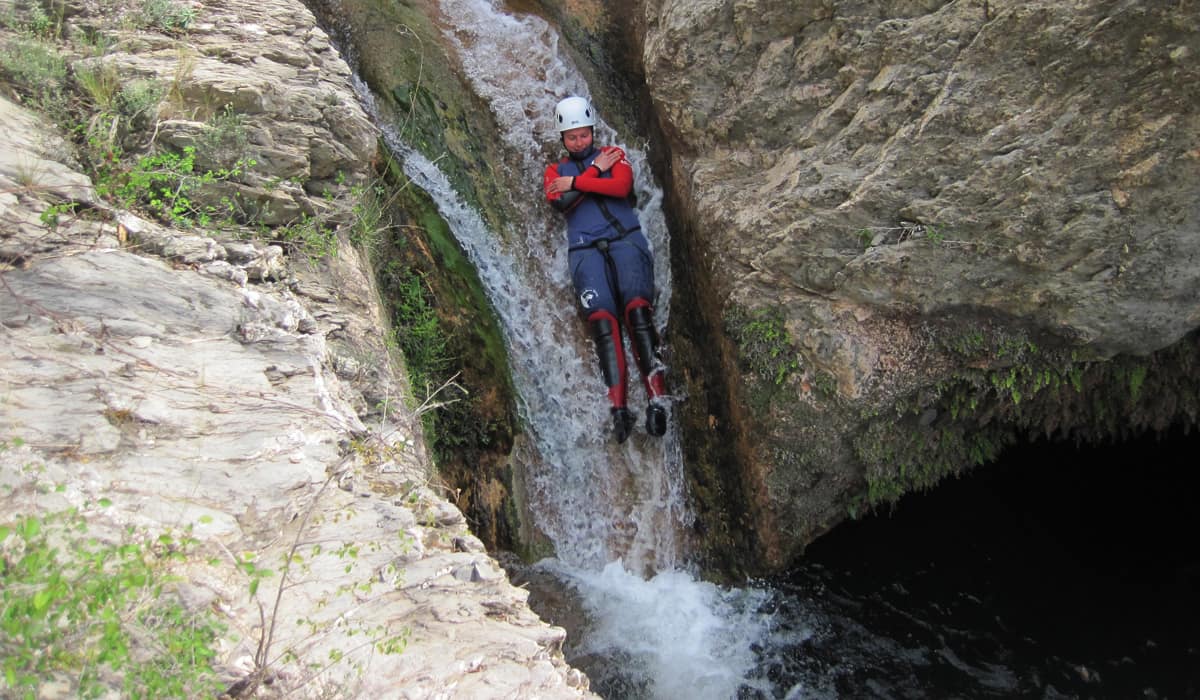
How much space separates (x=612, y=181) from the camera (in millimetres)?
6312

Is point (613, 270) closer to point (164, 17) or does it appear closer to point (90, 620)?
point (164, 17)

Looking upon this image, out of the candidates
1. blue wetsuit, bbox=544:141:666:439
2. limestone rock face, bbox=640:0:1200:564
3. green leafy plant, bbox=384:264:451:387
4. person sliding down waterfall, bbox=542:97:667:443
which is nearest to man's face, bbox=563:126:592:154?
person sliding down waterfall, bbox=542:97:667:443

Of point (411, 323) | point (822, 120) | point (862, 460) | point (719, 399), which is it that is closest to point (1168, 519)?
point (862, 460)

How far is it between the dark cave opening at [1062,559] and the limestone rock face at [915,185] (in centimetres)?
90

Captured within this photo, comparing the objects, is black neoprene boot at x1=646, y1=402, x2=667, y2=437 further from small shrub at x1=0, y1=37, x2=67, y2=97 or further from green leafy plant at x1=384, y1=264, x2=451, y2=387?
small shrub at x1=0, y1=37, x2=67, y2=97

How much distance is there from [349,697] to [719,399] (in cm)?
417

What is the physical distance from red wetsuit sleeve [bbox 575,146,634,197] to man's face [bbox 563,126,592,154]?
196mm

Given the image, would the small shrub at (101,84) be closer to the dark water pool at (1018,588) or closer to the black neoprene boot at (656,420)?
the black neoprene boot at (656,420)

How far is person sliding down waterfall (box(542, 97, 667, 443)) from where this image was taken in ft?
19.8

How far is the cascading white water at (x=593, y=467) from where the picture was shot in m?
5.61

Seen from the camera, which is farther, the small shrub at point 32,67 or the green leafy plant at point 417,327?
the green leafy plant at point 417,327

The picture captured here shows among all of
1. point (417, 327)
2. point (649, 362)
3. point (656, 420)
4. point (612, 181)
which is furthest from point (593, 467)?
point (612, 181)

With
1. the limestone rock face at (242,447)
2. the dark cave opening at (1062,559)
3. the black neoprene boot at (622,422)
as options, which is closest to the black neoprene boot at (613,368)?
the black neoprene boot at (622,422)

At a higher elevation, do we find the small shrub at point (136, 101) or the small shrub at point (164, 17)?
the small shrub at point (164, 17)
